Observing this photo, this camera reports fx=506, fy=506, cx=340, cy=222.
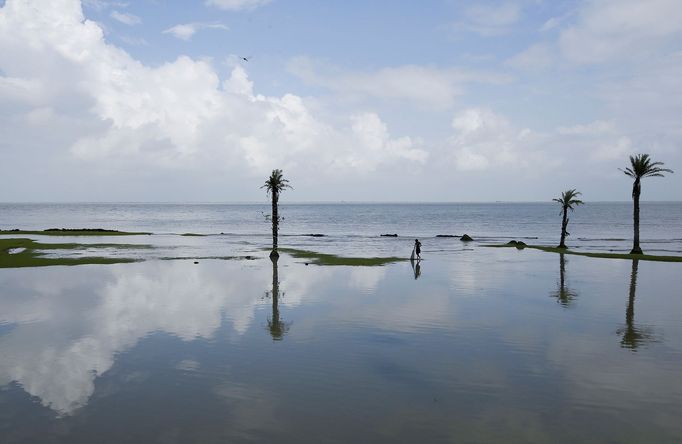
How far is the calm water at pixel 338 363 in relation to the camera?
12.6 meters

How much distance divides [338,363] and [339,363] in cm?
4

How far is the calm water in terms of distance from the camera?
12594 mm

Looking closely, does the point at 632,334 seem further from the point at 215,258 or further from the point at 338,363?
the point at 215,258

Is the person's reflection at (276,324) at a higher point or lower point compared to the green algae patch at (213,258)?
higher

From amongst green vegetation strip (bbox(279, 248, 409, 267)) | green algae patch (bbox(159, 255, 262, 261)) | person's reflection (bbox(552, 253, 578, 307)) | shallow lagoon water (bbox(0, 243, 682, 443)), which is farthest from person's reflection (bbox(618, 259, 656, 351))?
green algae patch (bbox(159, 255, 262, 261))

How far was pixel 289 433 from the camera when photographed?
12.2 meters

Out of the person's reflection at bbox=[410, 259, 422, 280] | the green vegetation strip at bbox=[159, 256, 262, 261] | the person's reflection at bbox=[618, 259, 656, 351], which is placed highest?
the person's reflection at bbox=[618, 259, 656, 351]

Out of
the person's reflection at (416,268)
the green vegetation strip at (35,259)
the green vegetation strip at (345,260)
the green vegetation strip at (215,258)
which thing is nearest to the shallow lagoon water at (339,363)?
the person's reflection at (416,268)

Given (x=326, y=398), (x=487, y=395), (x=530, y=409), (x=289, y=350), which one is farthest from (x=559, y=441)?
(x=289, y=350)

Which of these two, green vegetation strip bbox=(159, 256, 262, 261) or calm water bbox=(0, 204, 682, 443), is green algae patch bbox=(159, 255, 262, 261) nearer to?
green vegetation strip bbox=(159, 256, 262, 261)

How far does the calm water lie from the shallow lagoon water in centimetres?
7

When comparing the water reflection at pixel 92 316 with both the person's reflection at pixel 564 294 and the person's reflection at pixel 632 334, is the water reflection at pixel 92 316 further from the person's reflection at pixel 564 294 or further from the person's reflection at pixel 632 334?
the person's reflection at pixel 564 294

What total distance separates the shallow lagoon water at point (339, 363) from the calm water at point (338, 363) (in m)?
0.07

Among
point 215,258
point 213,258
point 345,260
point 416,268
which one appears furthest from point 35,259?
point 416,268
